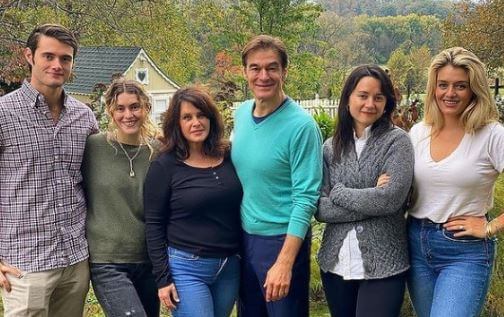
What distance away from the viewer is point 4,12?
8.23 meters

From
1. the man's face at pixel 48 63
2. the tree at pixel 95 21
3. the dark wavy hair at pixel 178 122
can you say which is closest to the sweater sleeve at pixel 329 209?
the dark wavy hair at pixel 178 122

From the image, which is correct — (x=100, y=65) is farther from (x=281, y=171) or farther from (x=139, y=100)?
(x=281, y=171)

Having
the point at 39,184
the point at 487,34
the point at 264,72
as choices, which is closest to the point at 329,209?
the point at 264,72

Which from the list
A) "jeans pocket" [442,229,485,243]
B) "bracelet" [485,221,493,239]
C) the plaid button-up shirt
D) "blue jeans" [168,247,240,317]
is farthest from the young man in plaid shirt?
"bracelet" [485,221,493,239]

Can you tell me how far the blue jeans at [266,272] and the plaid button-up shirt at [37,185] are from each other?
0.87m

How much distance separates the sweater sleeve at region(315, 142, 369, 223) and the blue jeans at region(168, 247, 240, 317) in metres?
0.52

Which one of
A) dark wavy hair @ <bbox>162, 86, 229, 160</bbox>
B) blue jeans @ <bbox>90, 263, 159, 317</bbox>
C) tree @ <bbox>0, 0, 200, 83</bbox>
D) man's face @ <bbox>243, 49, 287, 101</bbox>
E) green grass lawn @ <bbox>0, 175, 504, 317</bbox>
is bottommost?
green grass lawn @ <bbox>0, 175, 504, 317</bbox>

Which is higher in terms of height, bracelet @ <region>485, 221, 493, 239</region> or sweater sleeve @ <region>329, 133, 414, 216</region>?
sweater sleeve @ <region>329, 133, 414, 216</region>

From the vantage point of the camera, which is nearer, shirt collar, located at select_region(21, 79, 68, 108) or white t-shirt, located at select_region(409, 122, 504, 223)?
white t-shirt, located at select_region(409, 122, 504, 223)

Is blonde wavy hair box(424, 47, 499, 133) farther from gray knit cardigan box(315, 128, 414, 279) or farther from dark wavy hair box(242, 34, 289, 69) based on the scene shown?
dark wavy hair box(242, 34, 289, 69)

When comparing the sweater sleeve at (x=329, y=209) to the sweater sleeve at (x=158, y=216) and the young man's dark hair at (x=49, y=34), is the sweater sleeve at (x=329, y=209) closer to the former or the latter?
the sweater sleeve at (x=158, y=216)

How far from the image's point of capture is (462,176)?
264 cm

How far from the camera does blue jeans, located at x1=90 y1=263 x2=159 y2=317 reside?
9.56 ft

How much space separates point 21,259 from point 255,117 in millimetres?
1336
